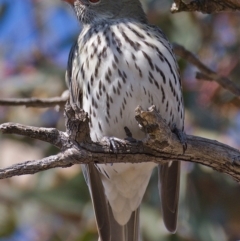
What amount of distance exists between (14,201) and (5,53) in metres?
1.21

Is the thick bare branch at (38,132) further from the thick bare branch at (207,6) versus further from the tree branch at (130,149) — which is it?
the thick bare branch at (207,6)

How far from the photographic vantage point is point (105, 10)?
4.30 meters

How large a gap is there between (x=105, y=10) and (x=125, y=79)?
872 mm

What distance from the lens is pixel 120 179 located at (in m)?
4.00

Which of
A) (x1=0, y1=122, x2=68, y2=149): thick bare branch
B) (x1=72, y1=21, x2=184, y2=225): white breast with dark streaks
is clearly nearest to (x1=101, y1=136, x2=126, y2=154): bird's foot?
(x1=0, y1=122, x2=68, y2=149): thick bare branch

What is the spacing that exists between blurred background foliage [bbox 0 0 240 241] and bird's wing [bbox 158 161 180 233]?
521mm

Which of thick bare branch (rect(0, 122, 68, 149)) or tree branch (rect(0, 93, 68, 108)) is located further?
tree branch (rect(0, 93, 68, 108))

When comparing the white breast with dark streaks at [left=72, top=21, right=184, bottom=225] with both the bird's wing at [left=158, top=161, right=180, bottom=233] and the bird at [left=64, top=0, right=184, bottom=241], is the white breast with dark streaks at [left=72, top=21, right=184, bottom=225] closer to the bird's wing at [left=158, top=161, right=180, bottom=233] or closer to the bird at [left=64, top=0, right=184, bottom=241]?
the bird at [left=64, top=0, right=184, bottom=241]

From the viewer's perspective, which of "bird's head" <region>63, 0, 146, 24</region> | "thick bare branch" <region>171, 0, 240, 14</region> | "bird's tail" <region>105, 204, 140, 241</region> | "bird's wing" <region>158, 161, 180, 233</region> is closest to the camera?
"thick bare branch" <region>171, 0, 240, 14</region>

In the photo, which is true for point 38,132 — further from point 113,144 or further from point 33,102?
point 33,102

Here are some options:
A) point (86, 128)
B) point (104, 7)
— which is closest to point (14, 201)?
point (104, 7)

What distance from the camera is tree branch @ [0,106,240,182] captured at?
2928 mm

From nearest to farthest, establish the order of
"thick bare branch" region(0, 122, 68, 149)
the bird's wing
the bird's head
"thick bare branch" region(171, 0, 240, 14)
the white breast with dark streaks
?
"thick bare branch" region(0, 122, 68, 149), "thick bare branch" region(171, 0, 240, 14), the white breast with dark streaks, the bird's wing, the bird's head

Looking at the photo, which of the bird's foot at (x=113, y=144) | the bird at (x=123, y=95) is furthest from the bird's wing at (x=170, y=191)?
the bird's foot at (x=113, y=144)
